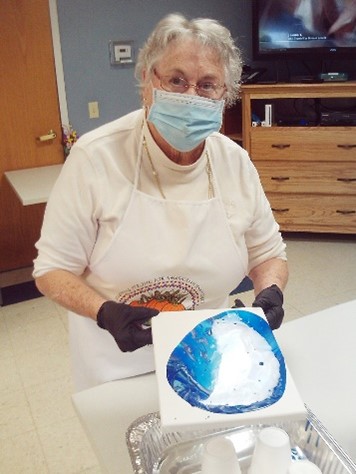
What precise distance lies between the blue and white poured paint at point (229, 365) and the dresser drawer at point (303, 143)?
98.7 inches

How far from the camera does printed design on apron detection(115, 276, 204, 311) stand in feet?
3.64

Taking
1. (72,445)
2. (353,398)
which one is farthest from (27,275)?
(353,398)

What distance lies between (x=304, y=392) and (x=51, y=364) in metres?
1.54

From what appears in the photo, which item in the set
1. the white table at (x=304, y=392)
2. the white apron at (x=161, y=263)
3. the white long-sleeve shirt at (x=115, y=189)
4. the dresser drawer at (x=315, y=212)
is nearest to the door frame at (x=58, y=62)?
the dresser drawer at (x=315, y=212)

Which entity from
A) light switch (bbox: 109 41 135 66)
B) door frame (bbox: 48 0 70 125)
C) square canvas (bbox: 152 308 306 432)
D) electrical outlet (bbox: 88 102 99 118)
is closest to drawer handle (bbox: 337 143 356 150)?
light switch (bbox: 109 41 135 66)

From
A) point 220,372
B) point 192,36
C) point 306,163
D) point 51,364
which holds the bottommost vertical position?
point 51,364

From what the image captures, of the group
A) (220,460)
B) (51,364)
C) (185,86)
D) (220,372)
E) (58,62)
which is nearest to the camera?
(220,460)

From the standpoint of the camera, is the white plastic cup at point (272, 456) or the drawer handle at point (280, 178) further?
the drawer handle at point (280, 178)

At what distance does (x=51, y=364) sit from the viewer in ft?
7.54

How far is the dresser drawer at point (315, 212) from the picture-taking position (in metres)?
3.32

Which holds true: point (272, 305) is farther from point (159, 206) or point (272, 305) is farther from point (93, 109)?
point (93, 109)

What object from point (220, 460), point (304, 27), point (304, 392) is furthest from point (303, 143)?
point (220, 460)

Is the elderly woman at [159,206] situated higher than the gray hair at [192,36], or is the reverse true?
the gray hair at [192,36]

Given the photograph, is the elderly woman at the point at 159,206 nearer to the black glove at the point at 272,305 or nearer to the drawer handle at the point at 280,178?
the black glove at the point at 272,305
